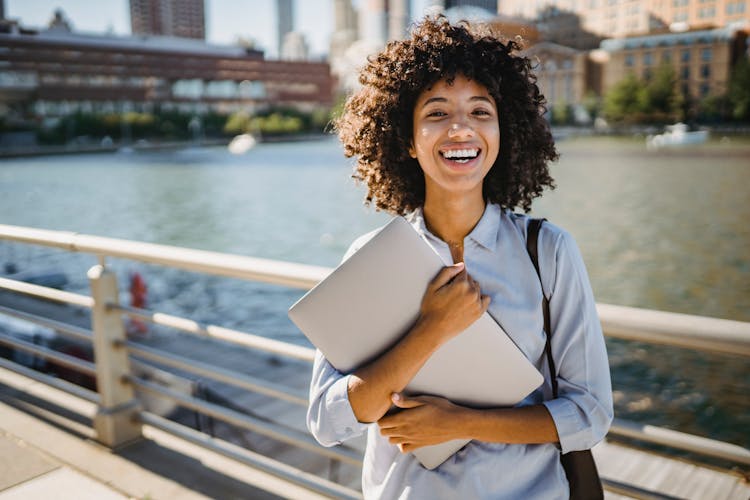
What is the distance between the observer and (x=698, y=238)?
2794 centimetres

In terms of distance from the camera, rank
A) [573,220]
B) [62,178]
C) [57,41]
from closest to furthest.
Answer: [573,220]
[62,178]
[57,41]

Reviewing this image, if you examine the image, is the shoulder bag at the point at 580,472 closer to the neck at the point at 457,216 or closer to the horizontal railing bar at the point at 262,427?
the neck at the point at 457,216

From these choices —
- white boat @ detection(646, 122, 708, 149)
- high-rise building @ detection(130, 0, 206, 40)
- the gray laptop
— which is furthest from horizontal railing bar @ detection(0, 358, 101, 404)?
high-rise building @ detection(130, 0, 206, 40)

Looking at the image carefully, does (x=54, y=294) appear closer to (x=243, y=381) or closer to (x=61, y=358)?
(x=61, y=358)

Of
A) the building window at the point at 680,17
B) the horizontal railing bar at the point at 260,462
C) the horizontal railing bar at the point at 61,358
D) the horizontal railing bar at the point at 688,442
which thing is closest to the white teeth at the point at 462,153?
the horizontal railing bar at the point at 688,442

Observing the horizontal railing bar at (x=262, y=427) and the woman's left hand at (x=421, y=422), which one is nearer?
the woman's left hand at (x=421, y=422)

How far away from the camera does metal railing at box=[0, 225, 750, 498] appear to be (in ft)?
4.60

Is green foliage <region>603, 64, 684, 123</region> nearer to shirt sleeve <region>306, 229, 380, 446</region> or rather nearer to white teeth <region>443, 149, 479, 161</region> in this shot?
white teeth <region>443, 149, 479, 161</region>

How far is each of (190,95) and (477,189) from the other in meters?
94.5

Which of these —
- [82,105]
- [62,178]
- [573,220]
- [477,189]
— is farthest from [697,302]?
[82,105]

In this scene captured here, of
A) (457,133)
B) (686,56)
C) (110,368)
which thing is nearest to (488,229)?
(457,133)

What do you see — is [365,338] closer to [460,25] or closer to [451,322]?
[451,322]

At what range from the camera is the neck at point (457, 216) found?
4.26 feet

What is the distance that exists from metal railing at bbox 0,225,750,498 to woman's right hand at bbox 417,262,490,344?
500mm
